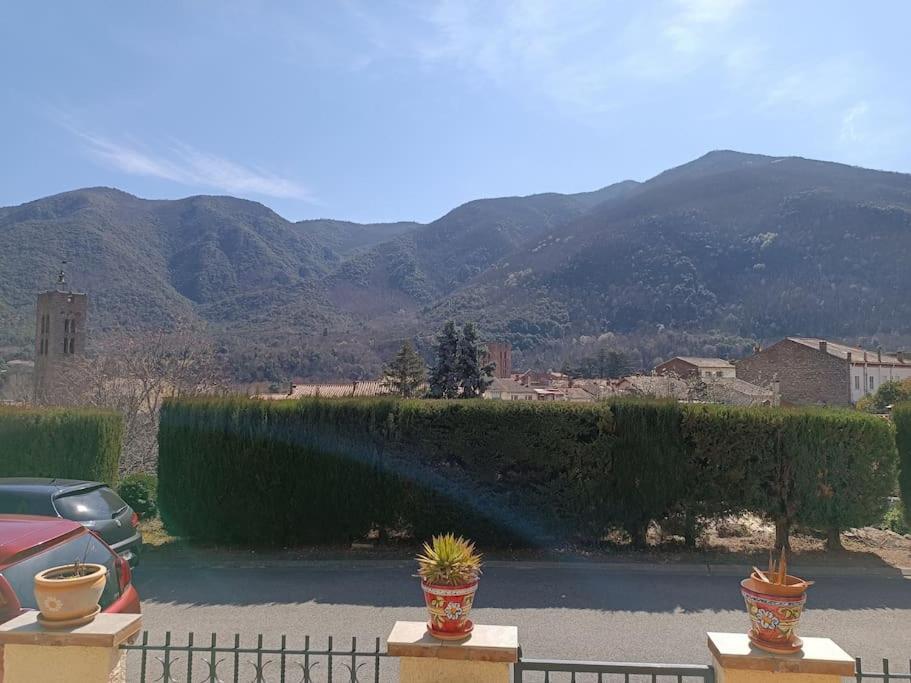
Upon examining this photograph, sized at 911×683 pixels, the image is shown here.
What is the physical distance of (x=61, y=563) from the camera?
4.57 meters

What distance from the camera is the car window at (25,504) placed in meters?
7.15

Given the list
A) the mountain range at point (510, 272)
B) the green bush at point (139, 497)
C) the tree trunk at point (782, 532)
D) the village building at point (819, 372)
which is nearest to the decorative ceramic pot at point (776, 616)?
the tree trunk at point (782, 532)

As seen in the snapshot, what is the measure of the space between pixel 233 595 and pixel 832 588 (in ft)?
24.4

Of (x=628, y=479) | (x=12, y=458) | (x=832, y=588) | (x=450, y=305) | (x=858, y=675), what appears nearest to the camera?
(x=858, y=675)

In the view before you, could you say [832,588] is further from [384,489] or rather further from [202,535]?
[202,535]

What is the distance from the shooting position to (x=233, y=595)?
7.53 m

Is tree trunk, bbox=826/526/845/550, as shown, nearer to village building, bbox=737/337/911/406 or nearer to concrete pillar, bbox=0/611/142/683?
concrete pillar, bbox=0/611/142/683

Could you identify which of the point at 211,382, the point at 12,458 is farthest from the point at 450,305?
the point at 12,458

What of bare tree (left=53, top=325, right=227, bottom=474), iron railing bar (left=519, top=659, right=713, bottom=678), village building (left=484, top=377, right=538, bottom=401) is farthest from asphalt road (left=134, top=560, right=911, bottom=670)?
village building (left=484, top=377, right=538, bottom=401)

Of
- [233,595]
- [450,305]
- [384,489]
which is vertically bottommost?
[233,595]

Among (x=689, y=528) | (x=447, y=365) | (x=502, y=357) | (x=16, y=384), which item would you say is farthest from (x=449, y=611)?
(x=502, y=357)

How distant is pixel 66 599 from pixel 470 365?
39441 mm

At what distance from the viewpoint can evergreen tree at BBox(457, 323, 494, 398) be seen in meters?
42.7

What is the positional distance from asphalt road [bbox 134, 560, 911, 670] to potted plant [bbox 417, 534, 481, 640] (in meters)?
2.76
